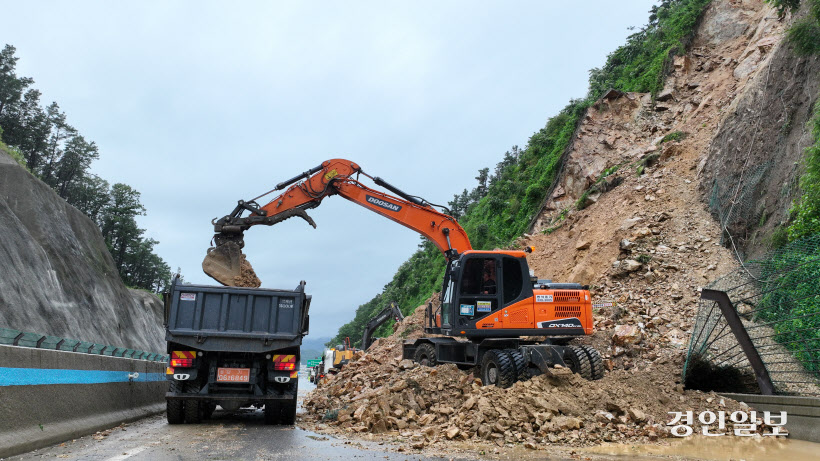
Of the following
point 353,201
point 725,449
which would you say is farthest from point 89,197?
point 725,449

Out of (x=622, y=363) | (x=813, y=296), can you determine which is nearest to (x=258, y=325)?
(x=622, y=363)

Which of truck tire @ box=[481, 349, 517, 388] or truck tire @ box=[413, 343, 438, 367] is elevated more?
truck tire @ box=[413, 343, 438, 367]

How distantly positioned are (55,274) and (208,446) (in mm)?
27026

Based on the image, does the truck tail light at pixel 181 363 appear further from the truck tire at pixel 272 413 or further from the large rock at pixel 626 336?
the large rock at pixel 626 336

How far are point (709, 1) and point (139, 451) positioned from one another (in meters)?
27.5

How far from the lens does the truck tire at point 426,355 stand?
13.1 metres

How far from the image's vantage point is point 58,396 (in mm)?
7355

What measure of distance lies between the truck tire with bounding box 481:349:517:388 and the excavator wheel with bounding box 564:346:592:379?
1.17m

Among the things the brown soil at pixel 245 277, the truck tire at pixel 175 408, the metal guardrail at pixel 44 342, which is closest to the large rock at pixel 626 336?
the brown soil at pixel 245 277

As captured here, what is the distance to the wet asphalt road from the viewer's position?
6.26 meters

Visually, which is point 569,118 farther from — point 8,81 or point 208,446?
point 8,81

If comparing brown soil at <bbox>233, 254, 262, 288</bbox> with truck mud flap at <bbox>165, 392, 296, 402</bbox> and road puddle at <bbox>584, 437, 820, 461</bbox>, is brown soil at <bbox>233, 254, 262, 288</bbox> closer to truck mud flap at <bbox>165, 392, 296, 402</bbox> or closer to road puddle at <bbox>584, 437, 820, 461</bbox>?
truck mud flap at <bbox>165, 392, 296, 402</bbox>

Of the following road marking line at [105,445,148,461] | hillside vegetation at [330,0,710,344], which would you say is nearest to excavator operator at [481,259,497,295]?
road marking line at [105,445,148,461]

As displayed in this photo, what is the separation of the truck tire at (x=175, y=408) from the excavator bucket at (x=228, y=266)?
3172mm
